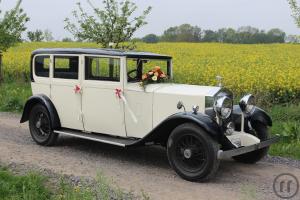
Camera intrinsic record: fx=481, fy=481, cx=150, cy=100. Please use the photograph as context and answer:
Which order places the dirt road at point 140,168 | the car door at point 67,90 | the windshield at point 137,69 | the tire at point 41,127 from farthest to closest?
the tire at point 41,127 → the car door at point 67,90 → the windshield at point 137,69 → the dirt road at point 140,168

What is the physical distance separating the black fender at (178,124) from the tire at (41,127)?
205 centimetres

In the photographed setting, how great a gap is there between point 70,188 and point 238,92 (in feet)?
21.5

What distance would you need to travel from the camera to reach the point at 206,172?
6.12m

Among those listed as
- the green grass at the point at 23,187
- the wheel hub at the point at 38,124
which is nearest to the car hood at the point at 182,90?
the green grass at the point at 23,187

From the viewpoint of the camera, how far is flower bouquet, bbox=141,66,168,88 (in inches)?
279

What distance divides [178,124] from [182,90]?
1.87ft

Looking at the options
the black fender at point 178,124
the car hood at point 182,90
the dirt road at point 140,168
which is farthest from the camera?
the car hood at point 182,90

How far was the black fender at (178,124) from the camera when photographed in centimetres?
612

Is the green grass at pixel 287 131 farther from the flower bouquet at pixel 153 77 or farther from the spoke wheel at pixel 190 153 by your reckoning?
the flower bouquet at pixel 153 77

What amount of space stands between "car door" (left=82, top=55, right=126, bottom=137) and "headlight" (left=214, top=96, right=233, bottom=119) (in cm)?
151

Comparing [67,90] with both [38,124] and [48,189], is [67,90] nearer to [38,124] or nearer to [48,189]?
[38,124]

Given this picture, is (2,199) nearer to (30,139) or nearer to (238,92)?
(30,139)

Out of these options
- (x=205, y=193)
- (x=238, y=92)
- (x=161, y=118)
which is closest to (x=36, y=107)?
(x=161, y=118)

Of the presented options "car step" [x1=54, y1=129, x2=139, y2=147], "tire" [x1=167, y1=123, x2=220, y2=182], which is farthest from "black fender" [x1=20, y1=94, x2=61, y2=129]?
"tire" [x1=167, y1=123, x2=220, y2=182]
